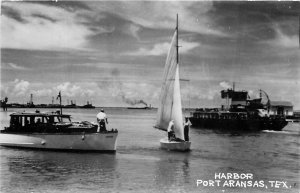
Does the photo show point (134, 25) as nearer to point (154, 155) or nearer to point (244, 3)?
point (244, 3)

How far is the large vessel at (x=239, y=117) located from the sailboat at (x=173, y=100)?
26.4 meters

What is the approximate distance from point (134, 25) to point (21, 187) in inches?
421

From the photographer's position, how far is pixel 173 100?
2905cm

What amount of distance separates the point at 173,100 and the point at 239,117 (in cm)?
3230

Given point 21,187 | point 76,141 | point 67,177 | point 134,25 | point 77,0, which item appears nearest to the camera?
point 21,187

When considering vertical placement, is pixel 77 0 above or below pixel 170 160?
above

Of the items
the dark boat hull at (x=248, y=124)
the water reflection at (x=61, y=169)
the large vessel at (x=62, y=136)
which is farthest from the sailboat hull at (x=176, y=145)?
the dark boat hull at (x=248, y=124)

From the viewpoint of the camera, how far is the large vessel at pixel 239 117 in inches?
2287

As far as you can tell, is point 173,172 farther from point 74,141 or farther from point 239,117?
point 239,117

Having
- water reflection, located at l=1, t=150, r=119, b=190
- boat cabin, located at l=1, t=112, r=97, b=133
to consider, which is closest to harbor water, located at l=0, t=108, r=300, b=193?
water reflection, located at l=1, t=150, r=119, b=190

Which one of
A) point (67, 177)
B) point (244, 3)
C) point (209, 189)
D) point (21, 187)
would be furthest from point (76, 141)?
point (244, 3)

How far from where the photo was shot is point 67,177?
A: 2114 cm

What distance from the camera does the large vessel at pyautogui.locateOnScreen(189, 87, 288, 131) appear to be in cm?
Answer: 5809

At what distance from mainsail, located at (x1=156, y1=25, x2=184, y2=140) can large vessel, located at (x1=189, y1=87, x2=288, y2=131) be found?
26410 millimetres
